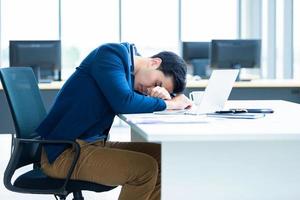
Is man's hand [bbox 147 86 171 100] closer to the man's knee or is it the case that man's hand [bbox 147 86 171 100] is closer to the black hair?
the black hair

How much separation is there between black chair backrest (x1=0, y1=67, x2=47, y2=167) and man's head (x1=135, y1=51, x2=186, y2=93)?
1.71 ft

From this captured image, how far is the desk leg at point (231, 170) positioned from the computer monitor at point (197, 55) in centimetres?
469

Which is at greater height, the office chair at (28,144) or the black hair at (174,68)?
the black hair at (174,68)

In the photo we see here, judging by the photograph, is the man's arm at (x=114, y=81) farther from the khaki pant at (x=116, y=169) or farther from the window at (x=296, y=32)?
the window at (x=296, y=32)

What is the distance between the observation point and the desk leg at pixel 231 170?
2018mm

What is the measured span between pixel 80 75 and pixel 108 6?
744 cm

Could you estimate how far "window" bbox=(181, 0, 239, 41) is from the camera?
10.1m

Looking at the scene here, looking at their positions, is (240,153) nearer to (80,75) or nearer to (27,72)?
(80,75)

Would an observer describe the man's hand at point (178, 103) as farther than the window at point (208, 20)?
No

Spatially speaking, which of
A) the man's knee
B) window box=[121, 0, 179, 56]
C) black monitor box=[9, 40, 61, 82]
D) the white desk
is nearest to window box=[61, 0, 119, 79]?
window box=[121, 0, 179, 56]

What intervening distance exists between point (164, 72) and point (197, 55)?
13.6 feet

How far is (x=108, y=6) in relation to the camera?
990 cm

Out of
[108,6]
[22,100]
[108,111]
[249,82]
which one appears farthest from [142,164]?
[108,6]


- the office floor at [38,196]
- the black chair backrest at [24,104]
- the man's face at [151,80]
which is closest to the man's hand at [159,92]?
the man's face at [151,80]
